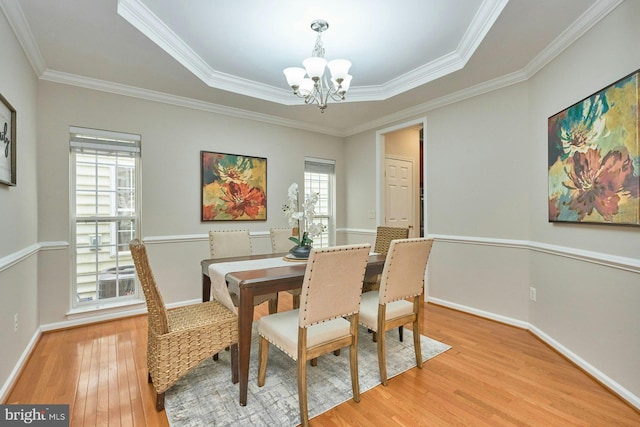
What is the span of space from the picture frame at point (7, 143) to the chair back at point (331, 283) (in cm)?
207

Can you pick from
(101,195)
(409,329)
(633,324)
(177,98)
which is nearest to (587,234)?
(633,324)

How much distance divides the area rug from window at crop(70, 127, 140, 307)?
179 cm

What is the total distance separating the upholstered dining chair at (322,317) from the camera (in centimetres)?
166

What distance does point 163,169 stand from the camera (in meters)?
3.52

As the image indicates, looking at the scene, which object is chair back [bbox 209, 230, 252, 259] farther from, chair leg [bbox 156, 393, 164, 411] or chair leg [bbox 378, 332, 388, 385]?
chair leg [bbox 378, 332, 388, 385]

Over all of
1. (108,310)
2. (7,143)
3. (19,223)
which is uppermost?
(7,143)

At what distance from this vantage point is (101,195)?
3252mm

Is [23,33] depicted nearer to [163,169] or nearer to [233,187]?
[163,169]

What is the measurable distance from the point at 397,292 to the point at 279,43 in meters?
2.35

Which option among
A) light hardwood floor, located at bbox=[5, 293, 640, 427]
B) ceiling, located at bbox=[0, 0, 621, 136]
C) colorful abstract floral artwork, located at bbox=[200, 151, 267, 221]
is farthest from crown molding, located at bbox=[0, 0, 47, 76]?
light hardwood floor, located at bbox=[5, 293, 640, 427]

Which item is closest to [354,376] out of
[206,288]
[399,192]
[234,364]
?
[234,364]

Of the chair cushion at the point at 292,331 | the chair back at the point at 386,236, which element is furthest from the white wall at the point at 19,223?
the chair back at the point at 386,236

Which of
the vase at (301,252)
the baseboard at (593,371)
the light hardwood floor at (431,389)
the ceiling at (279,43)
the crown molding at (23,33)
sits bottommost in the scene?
the light hardwood floor at (431,389)

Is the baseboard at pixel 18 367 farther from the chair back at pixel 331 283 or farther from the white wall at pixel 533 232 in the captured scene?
the white wall at pixel 533 232
